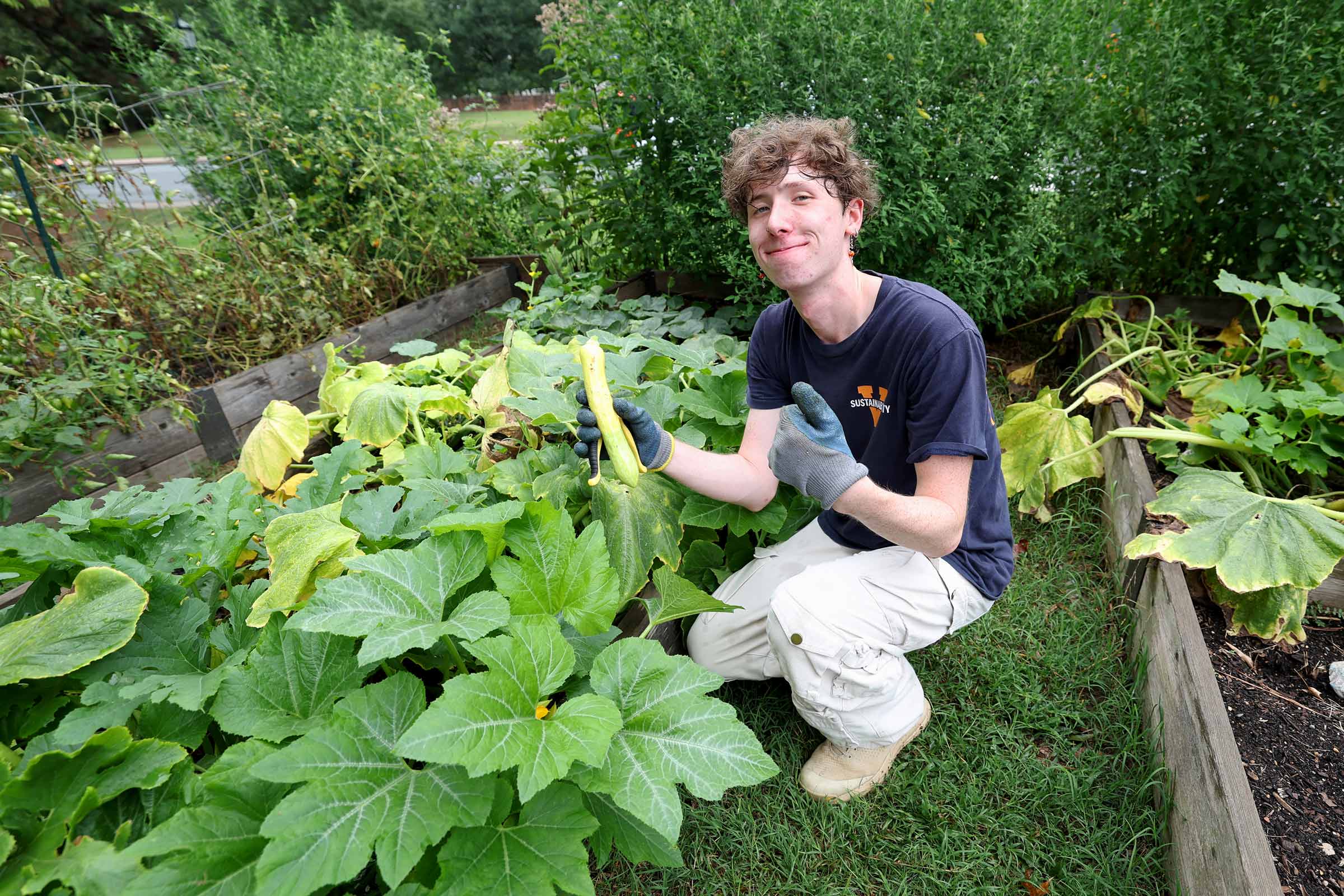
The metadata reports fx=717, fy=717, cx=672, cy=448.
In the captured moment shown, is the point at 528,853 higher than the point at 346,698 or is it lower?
lower

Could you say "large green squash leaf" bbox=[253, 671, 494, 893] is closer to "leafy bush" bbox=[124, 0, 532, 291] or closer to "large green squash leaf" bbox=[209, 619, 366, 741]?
"large green squash leaf" bbox=[209, 619, 366, 741]

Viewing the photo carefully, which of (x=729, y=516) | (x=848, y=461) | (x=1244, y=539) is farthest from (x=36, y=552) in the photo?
Result: (x=1244, y=539)

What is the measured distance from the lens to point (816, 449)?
1.54 meters

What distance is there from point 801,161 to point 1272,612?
1784mm

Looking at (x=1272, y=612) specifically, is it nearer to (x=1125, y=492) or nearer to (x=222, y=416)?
(x=1125, y=492)

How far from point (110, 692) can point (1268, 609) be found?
2.78 metres

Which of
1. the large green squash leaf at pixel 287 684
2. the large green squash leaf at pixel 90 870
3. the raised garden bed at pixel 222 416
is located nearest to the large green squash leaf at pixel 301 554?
the large green squash leaf at pixel 287 684

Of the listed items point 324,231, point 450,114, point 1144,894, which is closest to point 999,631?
point 1144,894

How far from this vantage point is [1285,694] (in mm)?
1972

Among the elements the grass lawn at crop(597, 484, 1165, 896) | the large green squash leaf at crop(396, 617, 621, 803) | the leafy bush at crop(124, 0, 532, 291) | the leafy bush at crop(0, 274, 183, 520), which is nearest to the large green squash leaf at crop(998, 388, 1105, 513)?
the grass lawn at crop(597, 484, 1165, 896)

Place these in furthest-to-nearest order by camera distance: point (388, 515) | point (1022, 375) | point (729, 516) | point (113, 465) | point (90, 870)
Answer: point (1022, 375) → point (113, 465) → point (729, 516) → point (388, 515) → point (90, 870)

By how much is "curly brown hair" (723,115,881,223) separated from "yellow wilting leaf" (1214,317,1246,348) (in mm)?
2230

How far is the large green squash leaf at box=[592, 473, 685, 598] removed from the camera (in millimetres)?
1946

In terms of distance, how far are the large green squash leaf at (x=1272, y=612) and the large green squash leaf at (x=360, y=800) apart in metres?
2.10
